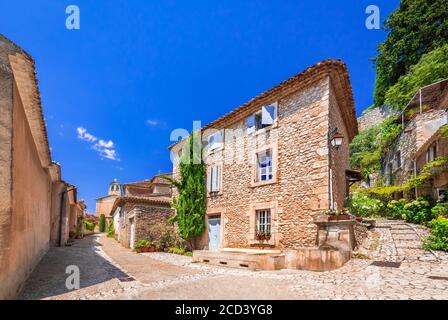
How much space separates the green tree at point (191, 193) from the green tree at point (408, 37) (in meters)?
21.8

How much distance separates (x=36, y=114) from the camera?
6.39 meters

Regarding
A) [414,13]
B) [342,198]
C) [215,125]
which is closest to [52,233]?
[215,125]

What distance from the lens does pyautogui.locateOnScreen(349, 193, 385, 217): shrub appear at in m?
13.0

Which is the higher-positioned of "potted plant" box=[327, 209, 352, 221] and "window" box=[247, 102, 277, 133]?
"window" box=[247, 102, 277, 133]

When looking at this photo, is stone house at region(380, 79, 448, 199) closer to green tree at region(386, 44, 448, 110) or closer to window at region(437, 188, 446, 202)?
window at region(437, 188, 446, 202)

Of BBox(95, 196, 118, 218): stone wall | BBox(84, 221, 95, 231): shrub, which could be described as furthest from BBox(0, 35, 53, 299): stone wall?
BBox(95, 196, 118, 218): stone wall

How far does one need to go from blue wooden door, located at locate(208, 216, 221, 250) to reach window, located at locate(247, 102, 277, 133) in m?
4.88

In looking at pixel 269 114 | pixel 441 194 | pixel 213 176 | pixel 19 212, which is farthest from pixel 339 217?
pixel 441 194

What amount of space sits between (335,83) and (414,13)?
71.0 feet

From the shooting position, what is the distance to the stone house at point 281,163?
31.2 feet

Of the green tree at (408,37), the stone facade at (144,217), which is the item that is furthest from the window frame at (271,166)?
the green tree at (408,37)

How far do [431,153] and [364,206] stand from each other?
4.61m

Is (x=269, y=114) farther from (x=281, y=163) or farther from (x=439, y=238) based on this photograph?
(x=439, y=238)

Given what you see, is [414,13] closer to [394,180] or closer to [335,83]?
[394,180]
